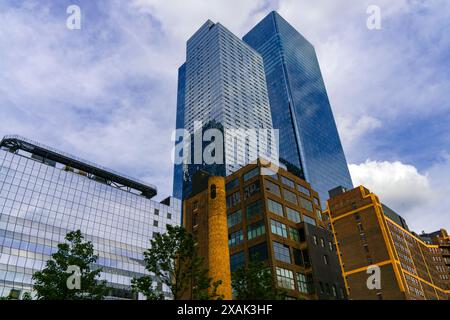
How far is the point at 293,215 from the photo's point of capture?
62.2 m

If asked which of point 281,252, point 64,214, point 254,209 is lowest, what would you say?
point 281,252

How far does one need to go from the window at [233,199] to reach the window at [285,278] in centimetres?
1507

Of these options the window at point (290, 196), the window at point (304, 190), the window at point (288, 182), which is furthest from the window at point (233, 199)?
the window at point (304, 190)

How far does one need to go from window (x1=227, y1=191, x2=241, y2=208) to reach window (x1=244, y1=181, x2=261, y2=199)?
1806 mm

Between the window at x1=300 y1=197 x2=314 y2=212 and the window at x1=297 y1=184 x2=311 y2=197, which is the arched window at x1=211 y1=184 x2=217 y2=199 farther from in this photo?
the window at x1=297 y1=184 x2=311 y2=197

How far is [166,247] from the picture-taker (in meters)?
28.7

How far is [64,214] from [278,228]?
61993mm

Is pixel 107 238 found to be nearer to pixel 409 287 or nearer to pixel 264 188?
pixel 264 188

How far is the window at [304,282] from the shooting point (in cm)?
5366

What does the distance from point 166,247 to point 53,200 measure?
75641mm

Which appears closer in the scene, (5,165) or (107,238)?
(5,165)

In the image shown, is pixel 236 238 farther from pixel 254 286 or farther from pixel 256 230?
pixel 254 286

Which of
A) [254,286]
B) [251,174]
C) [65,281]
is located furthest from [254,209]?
[65,281]
